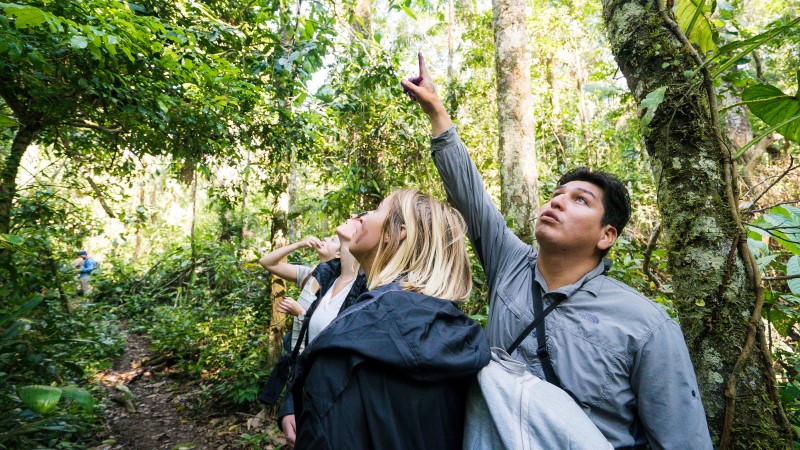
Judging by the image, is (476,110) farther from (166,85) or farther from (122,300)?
(122,300)

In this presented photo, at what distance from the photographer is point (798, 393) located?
207cm

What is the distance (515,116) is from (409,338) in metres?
3.72

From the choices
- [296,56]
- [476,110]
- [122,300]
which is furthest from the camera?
[122,300]

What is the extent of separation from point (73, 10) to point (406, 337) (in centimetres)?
299

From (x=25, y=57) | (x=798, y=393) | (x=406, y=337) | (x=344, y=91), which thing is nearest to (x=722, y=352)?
(x=798, y=393)

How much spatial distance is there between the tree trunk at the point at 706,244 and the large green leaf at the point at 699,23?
0.28 meters

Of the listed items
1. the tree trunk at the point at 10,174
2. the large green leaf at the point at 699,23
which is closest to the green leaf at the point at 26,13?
the tree trunk at the point at 10,174

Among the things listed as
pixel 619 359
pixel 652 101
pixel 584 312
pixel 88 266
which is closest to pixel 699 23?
pixel 652 101

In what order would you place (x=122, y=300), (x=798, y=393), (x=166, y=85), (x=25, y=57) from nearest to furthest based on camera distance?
1. (x=798, y=393)
2. (x=25, y=57)
3. (x=166, y=85)
4. (x=122, y=300)

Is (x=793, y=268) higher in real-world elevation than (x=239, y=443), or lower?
higher

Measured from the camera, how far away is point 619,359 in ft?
4.49

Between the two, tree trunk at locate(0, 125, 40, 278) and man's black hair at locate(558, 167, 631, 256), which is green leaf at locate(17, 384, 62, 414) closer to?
tree trunk at locate(0, 125, 40, 278)

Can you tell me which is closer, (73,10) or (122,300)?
(73,10)

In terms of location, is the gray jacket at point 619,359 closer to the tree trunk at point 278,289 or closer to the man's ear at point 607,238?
the man's ear at point 607,238
